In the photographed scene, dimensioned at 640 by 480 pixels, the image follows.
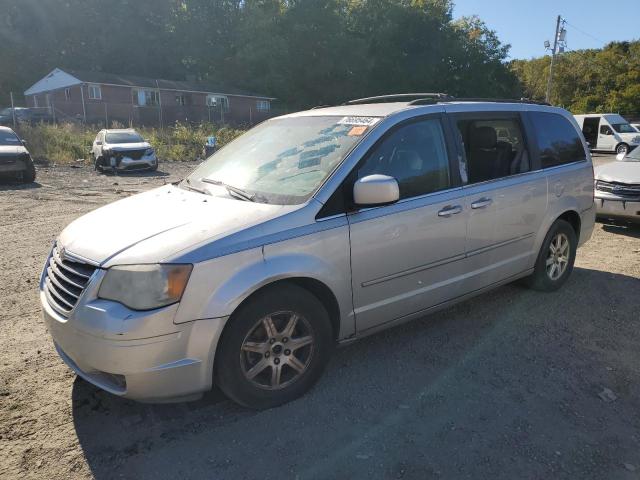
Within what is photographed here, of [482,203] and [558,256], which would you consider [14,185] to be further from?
[558,256]

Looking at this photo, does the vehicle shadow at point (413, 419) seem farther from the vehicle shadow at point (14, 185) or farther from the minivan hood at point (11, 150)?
the minivan hood at point (11, 150)

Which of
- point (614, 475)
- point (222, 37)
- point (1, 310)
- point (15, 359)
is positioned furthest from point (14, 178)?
point (222, 37)

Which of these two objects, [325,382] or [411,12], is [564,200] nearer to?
[325,382]

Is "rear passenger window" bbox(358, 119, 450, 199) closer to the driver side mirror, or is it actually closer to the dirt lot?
the driver side mirror

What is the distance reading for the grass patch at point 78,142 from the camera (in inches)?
846

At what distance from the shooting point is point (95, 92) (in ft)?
138

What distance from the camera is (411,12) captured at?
56531 millimetres

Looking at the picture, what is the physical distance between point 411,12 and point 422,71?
22.2 ft

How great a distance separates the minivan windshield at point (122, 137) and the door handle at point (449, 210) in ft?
57.6

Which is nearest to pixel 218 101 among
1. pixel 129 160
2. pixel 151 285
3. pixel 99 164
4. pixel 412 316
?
pixel 99 164

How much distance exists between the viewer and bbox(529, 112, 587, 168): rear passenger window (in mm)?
4867

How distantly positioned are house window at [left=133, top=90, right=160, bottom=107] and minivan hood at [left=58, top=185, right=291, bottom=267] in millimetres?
44766

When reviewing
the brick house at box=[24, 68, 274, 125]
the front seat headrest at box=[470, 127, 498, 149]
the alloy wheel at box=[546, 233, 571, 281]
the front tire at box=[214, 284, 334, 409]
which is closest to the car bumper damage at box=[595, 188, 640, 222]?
the alloy wheel at box=[546, 233, 571, 281]

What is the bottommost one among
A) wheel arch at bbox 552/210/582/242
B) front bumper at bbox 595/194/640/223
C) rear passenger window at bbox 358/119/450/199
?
front bumper at bbox 595/194/640/223
